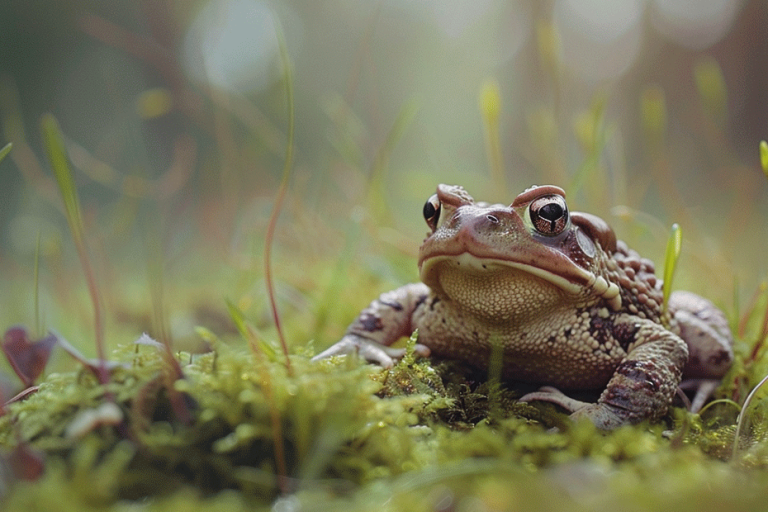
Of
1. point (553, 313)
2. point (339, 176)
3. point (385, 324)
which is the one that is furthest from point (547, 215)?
point (339, 176)

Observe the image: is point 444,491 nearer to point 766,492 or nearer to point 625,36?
point 766,492

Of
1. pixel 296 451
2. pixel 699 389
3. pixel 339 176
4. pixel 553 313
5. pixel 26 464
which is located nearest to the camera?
pixel 26 464

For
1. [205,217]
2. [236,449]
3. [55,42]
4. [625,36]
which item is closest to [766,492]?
[236,449]

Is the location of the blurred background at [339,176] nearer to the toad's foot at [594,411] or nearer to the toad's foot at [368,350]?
the toad's foot at [368,350]

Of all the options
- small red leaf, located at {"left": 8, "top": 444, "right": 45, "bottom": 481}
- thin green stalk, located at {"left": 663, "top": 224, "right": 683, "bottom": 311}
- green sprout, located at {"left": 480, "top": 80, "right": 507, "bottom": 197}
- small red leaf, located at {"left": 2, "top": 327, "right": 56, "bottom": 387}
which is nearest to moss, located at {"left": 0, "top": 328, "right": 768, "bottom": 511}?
small red leaf, located at {"left": 8, "top": 444, "right": 45, "bottom": 481}

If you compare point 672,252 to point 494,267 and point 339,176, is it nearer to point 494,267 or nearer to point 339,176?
point 494,267

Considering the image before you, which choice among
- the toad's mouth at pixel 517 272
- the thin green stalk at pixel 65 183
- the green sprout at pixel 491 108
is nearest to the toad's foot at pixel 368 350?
the toad's mouth at pixel 517 272
